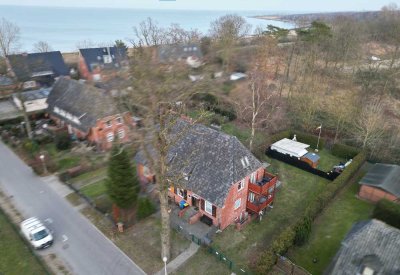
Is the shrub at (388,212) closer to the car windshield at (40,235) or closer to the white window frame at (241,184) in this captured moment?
the white window frame at (241,184)

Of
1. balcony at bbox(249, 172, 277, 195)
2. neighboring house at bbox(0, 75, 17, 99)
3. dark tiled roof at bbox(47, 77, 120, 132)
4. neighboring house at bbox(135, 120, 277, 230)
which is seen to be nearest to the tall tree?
neighboring house at bbox(135, 120, 277, 230)

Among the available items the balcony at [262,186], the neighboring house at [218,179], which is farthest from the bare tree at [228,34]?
the balcony at [262,186]

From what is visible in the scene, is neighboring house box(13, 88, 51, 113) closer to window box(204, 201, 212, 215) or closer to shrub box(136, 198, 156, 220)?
shrub box(136, 198, 156, 220)

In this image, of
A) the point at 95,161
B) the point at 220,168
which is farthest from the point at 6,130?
the point at 220,168

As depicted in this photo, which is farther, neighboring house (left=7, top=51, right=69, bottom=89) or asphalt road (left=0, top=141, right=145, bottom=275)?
neighboring house (left=7, top=51, right=69, bottom=89)

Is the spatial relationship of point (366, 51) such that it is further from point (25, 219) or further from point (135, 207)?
point (25, 219)

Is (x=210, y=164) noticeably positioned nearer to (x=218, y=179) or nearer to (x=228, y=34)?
(x=218, y=179)

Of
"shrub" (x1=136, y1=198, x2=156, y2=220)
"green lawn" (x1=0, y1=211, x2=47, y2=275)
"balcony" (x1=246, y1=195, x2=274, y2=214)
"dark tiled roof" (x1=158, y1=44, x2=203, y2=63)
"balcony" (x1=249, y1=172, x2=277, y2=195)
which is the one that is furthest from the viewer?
"balcony" (x1=246, y1=195, x2=274, y2=214)
